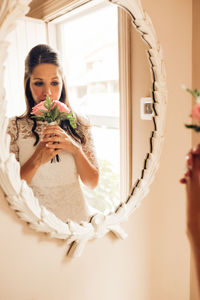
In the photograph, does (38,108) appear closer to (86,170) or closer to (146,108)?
(86,170)

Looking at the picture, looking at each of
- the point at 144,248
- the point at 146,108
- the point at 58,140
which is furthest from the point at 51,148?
the point at 144,248

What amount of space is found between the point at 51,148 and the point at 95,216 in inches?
12.4

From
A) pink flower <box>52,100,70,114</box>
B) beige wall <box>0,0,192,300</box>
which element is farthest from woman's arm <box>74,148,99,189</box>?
beige wall <box>0,0,192,300</box>

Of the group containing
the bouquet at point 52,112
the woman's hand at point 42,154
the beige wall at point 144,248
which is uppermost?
the bouquet at point 52,112

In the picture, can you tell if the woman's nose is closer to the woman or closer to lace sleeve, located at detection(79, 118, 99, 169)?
the woman

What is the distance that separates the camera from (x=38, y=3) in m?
0.71

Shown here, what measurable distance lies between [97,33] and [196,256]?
720 mm

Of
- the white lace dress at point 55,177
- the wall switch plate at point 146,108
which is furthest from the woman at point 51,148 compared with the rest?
the wall switch plate at point 146,108

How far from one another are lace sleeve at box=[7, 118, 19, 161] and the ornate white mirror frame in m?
0.01

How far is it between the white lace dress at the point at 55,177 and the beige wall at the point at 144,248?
111 millimetres

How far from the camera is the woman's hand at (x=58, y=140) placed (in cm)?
76

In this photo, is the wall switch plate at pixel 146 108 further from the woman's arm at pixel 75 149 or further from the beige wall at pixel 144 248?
the woman's arm at pixel 75 149

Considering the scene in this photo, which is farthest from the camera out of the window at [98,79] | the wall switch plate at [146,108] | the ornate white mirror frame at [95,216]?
the wall switch plate at [146,108]

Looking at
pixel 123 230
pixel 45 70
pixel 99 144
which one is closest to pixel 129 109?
pixel 99 144
